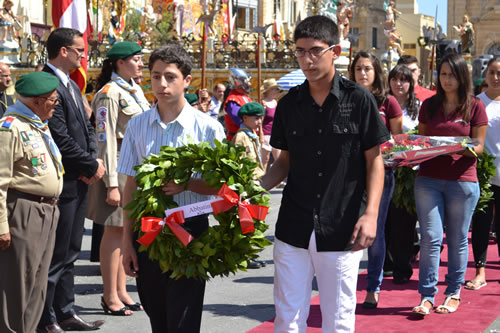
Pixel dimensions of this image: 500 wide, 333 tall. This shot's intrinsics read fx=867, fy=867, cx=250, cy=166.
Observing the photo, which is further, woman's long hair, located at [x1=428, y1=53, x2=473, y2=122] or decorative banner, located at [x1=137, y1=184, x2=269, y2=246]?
woman's long hair, located at [x1=428, y1=53, x2=473, y2=122]

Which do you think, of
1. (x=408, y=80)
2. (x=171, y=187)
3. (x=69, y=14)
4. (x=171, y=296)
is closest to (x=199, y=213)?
(x=171, y=187)

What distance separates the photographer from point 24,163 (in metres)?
5.29

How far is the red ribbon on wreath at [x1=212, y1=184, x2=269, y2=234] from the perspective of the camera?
4305mm

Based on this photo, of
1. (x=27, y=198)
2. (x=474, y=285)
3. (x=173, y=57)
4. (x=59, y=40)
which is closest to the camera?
(x=173, y=57)

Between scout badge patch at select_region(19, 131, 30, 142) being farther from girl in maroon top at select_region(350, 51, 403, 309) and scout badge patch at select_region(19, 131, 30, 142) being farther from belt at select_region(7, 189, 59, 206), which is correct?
girl in maroon top at select_region(350, 51, 403, 309)

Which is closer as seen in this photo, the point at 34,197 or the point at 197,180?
the point at 197,180

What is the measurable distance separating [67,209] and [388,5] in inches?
1394

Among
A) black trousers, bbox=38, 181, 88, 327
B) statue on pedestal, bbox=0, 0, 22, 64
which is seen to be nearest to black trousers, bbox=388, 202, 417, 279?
black trousers, bbox=38, 181, 88, 327

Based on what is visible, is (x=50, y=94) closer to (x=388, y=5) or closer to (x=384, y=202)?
(x=384, y=202)

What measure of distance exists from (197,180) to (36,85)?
1.49 metres

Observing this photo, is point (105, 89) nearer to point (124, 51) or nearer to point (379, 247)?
point (124, 51)

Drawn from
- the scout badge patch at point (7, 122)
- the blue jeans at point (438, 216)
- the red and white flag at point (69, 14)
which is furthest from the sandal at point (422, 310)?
the red and white flag at point (69, 14)

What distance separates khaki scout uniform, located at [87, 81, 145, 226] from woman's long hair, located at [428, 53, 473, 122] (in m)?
2.42

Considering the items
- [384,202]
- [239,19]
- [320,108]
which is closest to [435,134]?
[384,202]
